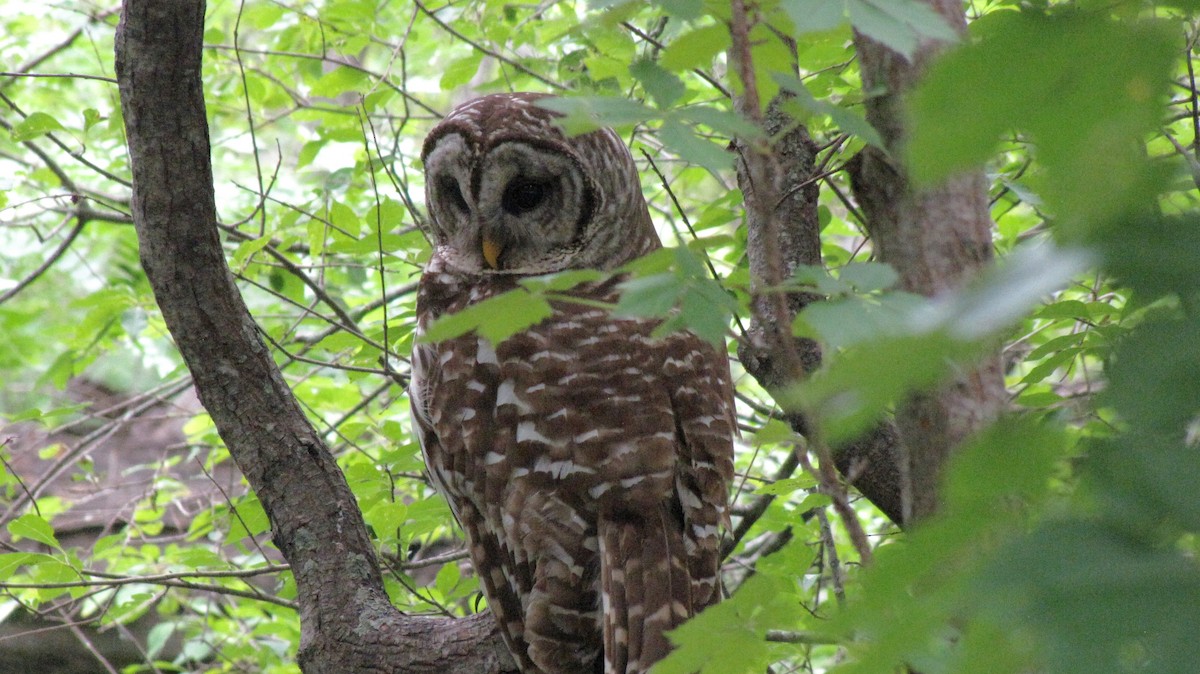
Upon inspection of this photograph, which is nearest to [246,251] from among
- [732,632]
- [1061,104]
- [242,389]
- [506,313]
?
[242,389]

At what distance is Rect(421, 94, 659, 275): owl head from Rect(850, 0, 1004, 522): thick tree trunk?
178cm

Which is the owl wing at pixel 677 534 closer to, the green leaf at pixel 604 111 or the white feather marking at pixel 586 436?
the white feather marking at pixel 586 436

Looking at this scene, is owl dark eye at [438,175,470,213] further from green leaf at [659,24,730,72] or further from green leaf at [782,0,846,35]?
green leaf at [782,0,846,35]

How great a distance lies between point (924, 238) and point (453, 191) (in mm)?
2162

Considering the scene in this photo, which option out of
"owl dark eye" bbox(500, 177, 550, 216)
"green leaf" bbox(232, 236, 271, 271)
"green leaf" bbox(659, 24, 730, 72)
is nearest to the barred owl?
"owl dark eye" bbox(500, 177, 550, 216)

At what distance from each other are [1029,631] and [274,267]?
3.66 metres

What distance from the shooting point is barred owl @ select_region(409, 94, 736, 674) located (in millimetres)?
2586

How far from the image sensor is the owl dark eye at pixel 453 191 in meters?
3.29

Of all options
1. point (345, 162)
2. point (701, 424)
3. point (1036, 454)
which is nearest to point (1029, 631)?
point (1036, 454)

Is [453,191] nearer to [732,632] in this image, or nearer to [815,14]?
[732,632]

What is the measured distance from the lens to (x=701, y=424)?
275 centimetres

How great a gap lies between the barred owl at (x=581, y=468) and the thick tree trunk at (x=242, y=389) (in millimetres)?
235

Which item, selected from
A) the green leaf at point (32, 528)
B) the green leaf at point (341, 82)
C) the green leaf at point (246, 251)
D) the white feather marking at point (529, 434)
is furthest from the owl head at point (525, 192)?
the green leaf at point (32, 528)

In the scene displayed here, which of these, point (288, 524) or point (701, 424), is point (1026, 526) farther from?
point (288, 524)
